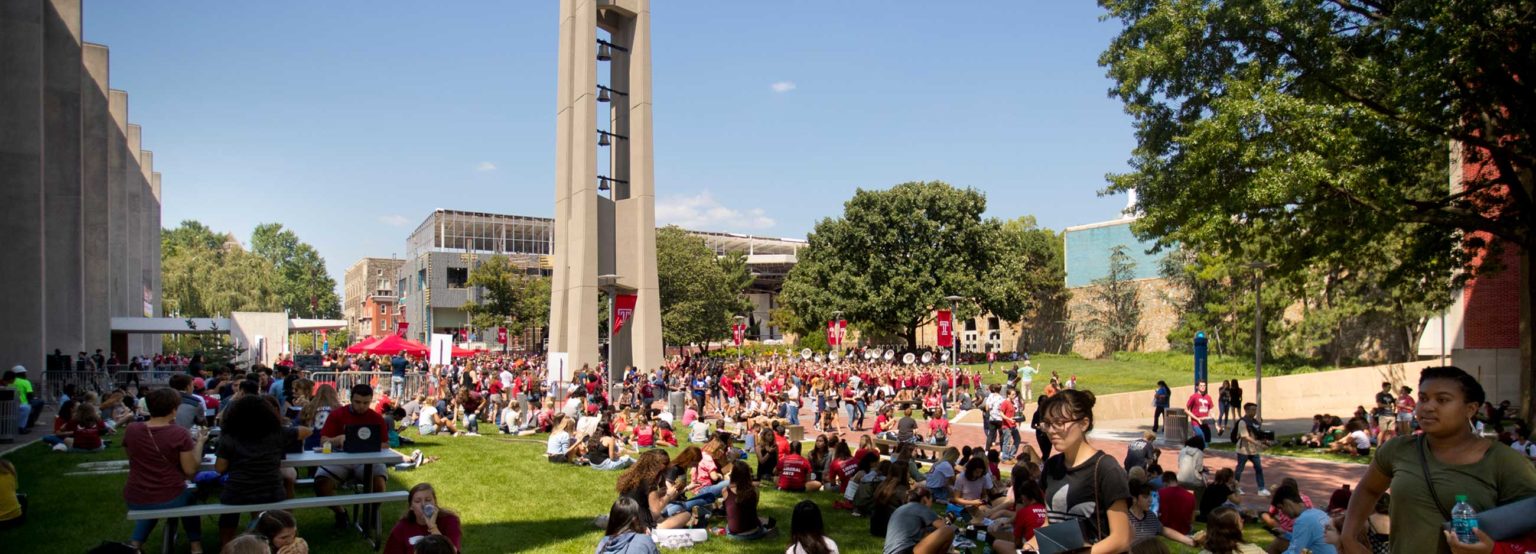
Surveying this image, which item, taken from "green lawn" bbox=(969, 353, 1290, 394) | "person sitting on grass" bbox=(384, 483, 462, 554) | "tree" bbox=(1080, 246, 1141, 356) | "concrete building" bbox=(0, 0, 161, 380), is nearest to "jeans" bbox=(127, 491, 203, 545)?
"person sitting on grass" bbox=(384, 483, 462, 554)

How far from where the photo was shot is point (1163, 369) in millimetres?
46594

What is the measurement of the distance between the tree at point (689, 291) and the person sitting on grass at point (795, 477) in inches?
1819

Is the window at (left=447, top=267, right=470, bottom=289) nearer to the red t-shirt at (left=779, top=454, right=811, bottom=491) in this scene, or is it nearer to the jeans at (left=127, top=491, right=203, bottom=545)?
the red t-shirt at (left=779, top=454, right=811, bottom=491)

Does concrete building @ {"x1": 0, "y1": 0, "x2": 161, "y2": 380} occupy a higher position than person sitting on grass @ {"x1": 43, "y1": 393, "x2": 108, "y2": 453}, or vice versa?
concrete building @ {"x1": 0, "y1": 0, "x2": 161, "y2": 380}

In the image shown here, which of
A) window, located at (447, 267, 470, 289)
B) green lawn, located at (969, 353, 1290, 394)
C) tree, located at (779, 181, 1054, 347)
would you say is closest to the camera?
green lawn, located at (969, 353, 1290, 394)

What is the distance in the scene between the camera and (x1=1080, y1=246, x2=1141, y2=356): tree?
182ft

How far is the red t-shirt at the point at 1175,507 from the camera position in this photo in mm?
10414

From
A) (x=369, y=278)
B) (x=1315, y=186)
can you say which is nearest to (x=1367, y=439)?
(x=1315, y=186)

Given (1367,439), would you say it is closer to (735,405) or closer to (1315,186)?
(1315,186)

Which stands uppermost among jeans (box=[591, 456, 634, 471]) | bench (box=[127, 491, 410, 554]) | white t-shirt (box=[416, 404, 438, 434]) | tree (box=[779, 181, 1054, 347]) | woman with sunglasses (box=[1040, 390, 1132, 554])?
tree (box=[779, 181, 1054, 347])

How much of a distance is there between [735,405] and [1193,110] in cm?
1538

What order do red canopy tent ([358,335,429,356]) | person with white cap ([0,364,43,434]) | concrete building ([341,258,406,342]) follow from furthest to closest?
concrete building ([341,258,406,342])
red canopy tent ([358,335,429,356])
person with white cap ([0,364,43,434])

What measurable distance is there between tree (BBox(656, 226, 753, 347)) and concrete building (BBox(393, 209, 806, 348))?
70.0ft

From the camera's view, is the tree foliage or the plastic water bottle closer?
the plastic water bottle
